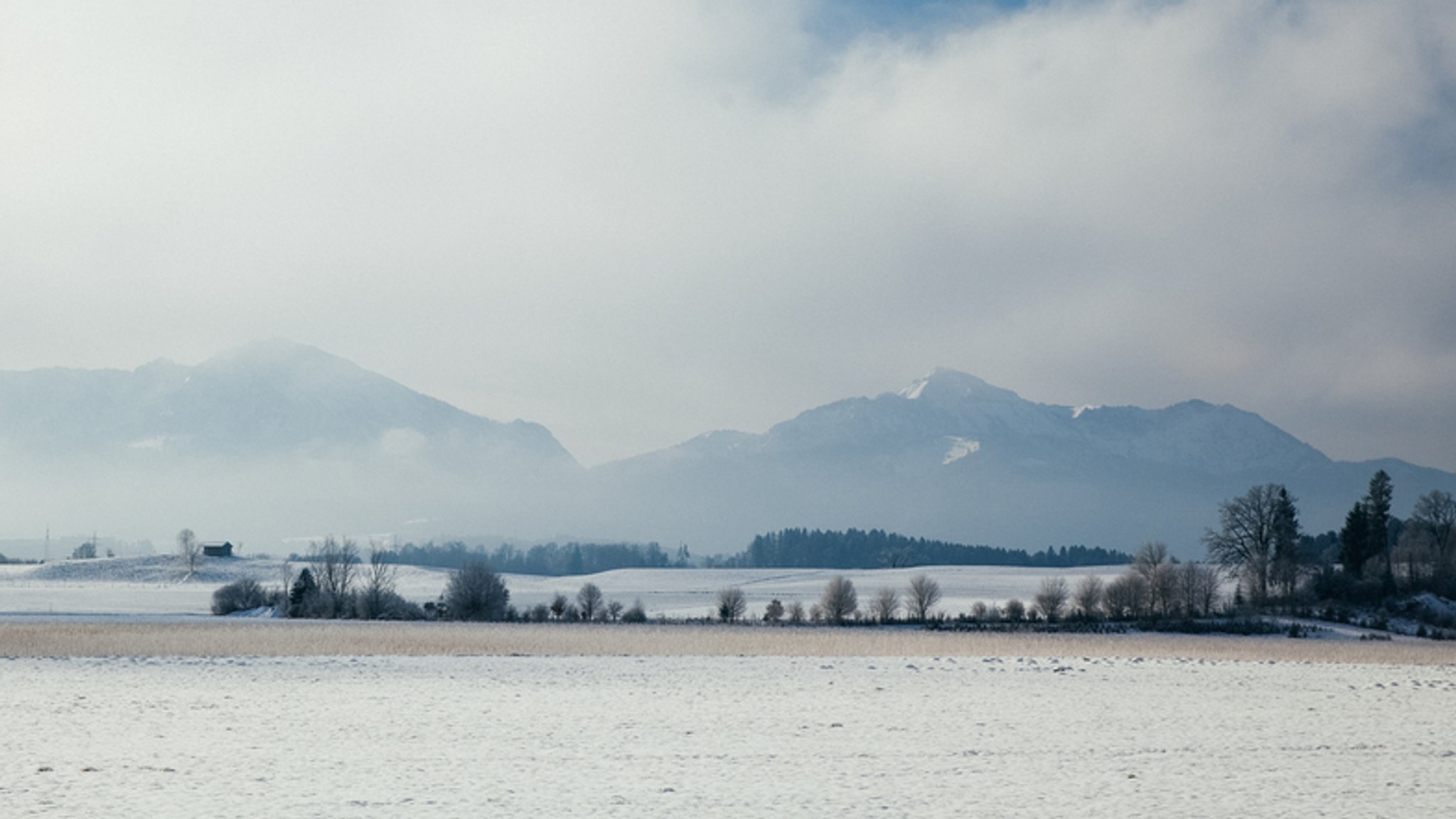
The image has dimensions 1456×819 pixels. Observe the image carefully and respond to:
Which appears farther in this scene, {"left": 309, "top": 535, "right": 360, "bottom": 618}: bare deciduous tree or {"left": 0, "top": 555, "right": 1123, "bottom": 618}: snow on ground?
{"left": 0, "top": 555, "right": 1123, "bottom": 618}: snow on ground

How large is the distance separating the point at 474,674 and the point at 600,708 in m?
8.18

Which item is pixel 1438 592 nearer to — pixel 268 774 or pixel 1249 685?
pixel 1249 685

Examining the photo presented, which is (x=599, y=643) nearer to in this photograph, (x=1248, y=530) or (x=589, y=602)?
(x=589, y=602)

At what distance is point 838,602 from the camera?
245 ft

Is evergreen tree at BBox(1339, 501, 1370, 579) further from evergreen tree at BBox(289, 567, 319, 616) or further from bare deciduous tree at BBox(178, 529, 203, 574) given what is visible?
bare deciduous tree at BBox(178, 529, 203, 574)

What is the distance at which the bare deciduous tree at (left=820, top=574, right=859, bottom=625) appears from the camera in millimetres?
74425

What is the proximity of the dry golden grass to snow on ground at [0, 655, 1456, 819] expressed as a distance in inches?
331

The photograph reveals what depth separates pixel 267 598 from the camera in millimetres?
76312

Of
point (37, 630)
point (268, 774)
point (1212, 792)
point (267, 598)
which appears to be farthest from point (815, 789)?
point (267, 598)

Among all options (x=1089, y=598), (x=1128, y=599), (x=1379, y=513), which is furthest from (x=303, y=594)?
(x=1379, y=513)

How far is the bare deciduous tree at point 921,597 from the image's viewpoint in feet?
258

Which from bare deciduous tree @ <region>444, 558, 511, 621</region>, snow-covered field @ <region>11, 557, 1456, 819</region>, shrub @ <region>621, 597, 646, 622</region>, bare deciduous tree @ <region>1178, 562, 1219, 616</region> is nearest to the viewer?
snow-covered field @ <region>11, 557, 1456, 819</region>

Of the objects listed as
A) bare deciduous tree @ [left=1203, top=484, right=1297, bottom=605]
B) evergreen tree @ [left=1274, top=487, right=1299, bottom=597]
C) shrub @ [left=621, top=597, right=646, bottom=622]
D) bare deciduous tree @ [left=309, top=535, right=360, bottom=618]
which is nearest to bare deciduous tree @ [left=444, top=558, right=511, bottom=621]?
bare deciduous tree @ [left=309, top=535, right=360, bottom=618]

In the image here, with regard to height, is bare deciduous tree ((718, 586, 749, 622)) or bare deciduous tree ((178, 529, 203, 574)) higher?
bare deciduous tree ((178, 529, 203, 574))
